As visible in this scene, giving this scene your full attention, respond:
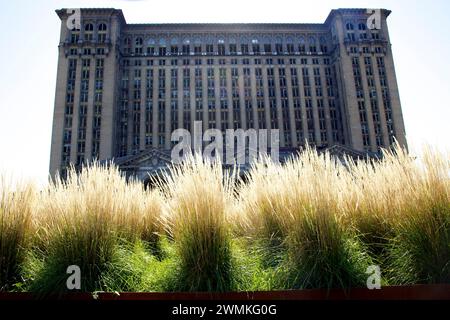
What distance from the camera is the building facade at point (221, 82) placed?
57688 millimetres

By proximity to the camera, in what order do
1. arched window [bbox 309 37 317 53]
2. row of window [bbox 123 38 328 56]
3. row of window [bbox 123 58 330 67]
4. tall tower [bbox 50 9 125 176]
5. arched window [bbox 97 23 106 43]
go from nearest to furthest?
tall tower [bbox 50 9 125 176], arched window [bbox 97 23 106 43], row of window [bbox 123 58 330 67], row of window [bbox 123 38 328 56], arched window [bbox 309 37 317 53]

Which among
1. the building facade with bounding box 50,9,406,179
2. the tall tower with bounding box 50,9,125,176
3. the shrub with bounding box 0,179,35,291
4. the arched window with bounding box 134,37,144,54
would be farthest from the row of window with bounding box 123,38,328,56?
the shrub with bounding box 0,179,35,291

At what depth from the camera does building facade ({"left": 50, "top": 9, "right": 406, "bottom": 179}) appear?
5769cm

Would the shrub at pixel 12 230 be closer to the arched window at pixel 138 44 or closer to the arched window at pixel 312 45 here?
the arched window at pixel 138 44

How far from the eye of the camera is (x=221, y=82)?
65000 millimetres

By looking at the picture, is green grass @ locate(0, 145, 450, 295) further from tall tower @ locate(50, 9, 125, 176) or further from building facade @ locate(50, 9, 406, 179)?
building facade @ locate(50, 9, 406, 179)

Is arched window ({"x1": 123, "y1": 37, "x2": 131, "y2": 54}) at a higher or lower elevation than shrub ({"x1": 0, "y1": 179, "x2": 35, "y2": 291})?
higher

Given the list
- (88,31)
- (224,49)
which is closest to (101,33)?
(88,31)

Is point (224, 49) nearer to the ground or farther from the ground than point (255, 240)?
farther from the ground

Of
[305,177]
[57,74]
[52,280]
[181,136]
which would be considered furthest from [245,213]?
[57,74]

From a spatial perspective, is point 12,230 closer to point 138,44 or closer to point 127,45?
point 138,44

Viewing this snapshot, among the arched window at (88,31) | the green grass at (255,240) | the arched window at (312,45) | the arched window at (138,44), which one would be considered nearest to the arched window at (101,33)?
the arched window at (88,31)

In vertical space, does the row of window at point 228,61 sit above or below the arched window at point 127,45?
below
